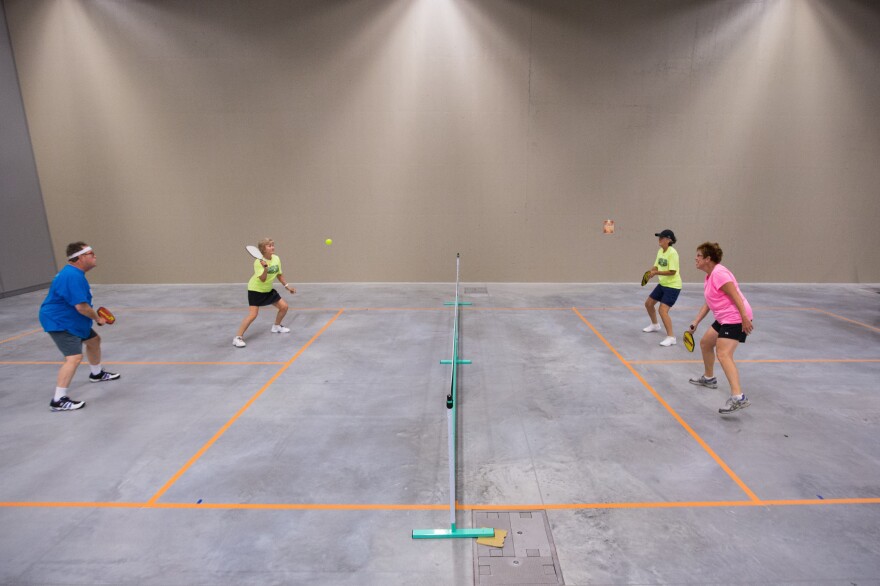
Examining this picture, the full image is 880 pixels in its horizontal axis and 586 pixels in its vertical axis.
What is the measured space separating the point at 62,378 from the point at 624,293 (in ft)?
35.6

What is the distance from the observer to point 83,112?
1207 centimetres

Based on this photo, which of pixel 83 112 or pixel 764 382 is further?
pixel 83 112

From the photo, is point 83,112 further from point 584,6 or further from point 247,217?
point 584,6

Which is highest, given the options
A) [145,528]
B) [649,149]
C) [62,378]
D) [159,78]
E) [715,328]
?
[159,78]

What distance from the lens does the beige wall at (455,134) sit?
1160cm

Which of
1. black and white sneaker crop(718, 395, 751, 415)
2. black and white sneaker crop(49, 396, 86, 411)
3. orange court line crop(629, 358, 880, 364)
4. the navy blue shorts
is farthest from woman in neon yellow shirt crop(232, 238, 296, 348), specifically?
black and white sneaker crop(718, 395, 751, 415)

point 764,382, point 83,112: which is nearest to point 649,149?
point 764,382

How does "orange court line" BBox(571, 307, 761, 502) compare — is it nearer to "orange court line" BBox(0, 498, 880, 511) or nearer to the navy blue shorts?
"orange court line" BBox(0, 498, 880, 511)

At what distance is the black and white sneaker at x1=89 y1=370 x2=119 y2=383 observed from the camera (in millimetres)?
6223

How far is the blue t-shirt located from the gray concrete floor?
1.02 metres

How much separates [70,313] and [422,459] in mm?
4463

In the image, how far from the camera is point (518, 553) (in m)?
3.17

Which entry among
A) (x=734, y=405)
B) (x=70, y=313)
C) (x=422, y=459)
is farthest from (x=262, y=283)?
(x=734, y=405)

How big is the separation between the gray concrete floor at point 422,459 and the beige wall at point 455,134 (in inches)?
192
